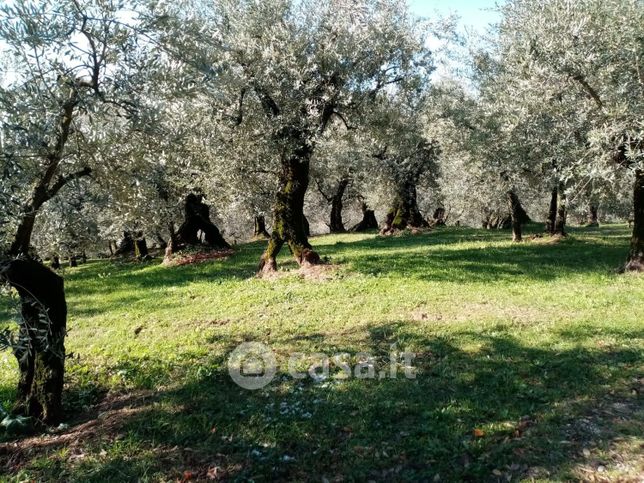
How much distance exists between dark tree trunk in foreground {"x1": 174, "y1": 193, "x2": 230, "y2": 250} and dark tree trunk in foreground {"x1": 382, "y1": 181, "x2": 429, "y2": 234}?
14.2 metres

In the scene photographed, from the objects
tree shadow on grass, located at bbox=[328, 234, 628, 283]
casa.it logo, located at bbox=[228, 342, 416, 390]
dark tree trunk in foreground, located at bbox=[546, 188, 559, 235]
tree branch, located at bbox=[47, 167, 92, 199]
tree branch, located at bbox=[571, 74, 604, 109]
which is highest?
tree branch, located at bbox=[571, 74, 604, 109]

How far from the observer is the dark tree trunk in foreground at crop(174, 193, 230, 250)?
26359 millimetres

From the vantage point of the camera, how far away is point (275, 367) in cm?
927

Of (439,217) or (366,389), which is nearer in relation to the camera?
(366,389)

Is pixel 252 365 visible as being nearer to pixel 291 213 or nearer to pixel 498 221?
pixel 291 213

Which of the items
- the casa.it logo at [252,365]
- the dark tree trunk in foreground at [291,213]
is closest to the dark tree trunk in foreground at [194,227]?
the dark tree trunk in foreground at [291,213]

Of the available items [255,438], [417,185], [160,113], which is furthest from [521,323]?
[417,185]

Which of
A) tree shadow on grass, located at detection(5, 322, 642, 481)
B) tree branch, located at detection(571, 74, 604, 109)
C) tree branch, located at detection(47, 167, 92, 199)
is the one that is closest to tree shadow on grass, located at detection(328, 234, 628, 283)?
tree branch, located at detection(571, 74, 604, 109)

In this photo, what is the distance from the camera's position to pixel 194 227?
26.6m

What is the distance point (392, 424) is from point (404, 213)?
3029cm

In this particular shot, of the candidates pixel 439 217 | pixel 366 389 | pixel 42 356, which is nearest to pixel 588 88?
pixel 366 389

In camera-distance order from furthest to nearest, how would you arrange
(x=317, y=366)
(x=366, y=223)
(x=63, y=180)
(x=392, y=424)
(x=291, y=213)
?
(x=366, y=223), (x=291, y=213), (x=317, y=366), (x=63, y=180), (x=392, y=424)

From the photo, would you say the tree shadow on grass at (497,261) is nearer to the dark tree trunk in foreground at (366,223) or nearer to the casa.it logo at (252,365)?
the casa.it logo at (252,365)

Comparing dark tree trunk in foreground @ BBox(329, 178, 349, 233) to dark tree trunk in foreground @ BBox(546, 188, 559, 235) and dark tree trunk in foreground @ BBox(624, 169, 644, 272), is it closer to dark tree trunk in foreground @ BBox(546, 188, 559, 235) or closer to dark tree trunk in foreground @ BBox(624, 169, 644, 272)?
dark tree trunk in foreground @ BBox(546, 188, 559, 235)
